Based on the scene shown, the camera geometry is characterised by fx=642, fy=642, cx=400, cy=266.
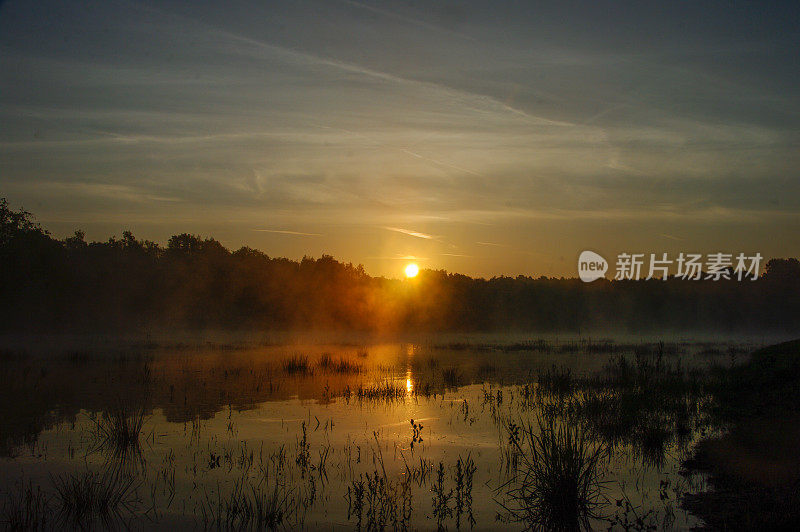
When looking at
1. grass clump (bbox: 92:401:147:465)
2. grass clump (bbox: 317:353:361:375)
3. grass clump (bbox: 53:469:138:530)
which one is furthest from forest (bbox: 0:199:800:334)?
grass clump (bbox: 53:469:138:530)

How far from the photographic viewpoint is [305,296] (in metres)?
68.6

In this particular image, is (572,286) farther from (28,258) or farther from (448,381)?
(448,381)

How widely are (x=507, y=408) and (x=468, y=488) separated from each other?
19.2 ft

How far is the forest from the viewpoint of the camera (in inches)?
1887

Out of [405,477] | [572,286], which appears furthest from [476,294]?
[405,477]

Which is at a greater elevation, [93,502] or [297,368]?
[297,368]

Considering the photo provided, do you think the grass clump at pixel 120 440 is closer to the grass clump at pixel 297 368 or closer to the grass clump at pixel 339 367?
the grass clump at pixel 297 368

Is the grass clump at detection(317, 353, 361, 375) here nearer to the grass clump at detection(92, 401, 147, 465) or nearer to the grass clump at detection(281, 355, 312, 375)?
the grass clump at detection(281, 355, 312, 375)

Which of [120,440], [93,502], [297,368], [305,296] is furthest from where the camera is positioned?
[305,296]

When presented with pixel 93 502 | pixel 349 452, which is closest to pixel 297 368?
pixel 349 452

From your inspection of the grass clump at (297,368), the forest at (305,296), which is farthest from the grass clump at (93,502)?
the forest at (305,296)

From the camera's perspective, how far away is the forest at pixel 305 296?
4794 cm

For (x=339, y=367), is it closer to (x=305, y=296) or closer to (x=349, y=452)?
(x=349, y=452)

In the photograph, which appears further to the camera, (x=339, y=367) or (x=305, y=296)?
(x=305, y=296)
